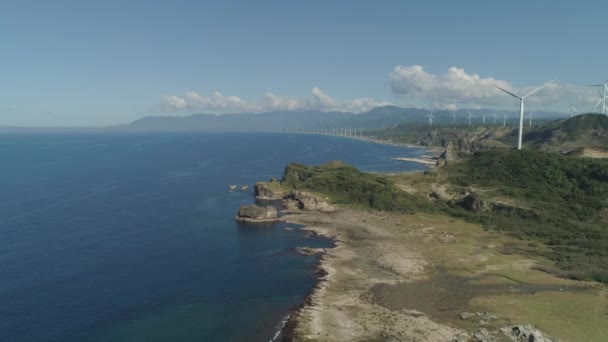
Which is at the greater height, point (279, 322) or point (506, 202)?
point (506, 202)

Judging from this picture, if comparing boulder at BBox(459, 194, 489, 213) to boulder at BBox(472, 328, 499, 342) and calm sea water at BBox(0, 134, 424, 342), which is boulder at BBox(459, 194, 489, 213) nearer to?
calm sea water at BBox(0, 134, 424, 342)

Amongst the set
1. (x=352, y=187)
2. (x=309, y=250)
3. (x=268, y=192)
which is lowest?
(x=309, y=250)

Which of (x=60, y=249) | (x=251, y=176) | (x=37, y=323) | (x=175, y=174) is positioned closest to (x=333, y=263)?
(x=37, y=323)

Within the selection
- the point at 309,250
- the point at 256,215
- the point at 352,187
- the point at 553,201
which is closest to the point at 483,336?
the point at 309,250

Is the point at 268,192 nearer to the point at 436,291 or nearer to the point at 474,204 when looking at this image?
the point at 474,204

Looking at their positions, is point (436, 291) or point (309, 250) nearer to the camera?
point (436, 291)

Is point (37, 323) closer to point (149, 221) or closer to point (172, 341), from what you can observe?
point (172, 341)
